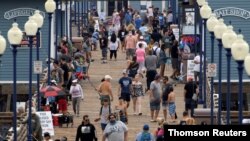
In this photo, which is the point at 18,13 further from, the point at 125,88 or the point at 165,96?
the point at 165,96

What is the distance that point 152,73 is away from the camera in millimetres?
43656

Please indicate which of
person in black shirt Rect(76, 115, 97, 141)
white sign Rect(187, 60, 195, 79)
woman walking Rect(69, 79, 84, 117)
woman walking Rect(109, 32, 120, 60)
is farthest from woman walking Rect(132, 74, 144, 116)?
woman walking Rect(109, 32, 120, 60)

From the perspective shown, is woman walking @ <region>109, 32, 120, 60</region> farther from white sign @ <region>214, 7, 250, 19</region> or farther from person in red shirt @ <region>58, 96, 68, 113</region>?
person in red shirt @ <region>58, 96, 68, 113</region>

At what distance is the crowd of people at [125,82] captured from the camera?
3269 cm

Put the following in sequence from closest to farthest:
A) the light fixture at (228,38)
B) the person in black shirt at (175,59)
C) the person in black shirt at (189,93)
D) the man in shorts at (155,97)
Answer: the light fixture at (228,38), the man in shorts at (155,97), the person in black shirt at (189,93), the person in black shirt at (175,59)

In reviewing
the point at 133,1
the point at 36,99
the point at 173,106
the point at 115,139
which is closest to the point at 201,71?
the point at 173,106

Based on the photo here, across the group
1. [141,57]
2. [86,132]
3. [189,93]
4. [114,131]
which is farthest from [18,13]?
[114,131]

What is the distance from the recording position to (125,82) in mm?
38812
